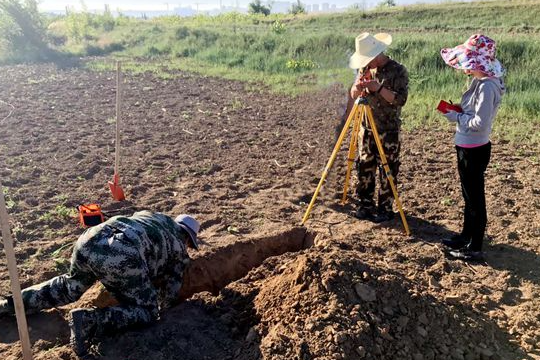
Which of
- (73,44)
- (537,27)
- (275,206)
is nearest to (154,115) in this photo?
(275,206)

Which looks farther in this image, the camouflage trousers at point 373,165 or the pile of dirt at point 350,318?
the camouflage trousers at point 373,165

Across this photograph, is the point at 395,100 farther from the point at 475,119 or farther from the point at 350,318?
the point at 350,318

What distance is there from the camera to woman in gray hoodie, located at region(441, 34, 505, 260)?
12.7ft

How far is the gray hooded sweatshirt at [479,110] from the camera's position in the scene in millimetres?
3855

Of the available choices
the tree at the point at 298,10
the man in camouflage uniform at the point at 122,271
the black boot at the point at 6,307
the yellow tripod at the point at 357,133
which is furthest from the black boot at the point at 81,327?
the tree at the point at 298,10

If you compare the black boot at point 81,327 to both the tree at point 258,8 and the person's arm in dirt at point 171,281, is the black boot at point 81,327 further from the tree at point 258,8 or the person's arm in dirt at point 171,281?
the tree at point 258,8

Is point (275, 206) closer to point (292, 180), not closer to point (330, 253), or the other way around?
point (292, 180)

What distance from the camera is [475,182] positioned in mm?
4125

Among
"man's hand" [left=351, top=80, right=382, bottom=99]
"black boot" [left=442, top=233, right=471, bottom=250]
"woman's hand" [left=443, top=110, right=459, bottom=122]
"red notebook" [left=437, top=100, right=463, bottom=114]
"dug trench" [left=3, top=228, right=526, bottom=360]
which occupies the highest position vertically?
"man's hand" [left=351, top=80, right=382, bottom=99]

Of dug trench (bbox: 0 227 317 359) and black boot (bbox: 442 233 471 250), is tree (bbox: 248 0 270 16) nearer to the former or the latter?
dug trench (bbox: 0 227 317 359)

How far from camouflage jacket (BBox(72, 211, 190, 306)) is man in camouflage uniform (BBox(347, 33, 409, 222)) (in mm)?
2274

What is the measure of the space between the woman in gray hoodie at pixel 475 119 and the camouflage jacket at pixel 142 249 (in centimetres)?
237

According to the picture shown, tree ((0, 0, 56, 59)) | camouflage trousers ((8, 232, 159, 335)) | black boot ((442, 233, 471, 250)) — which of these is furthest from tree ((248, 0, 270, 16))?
camouflage trousers ((8, 232, 159, 335))

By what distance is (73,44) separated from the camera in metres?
Result: 27.7
